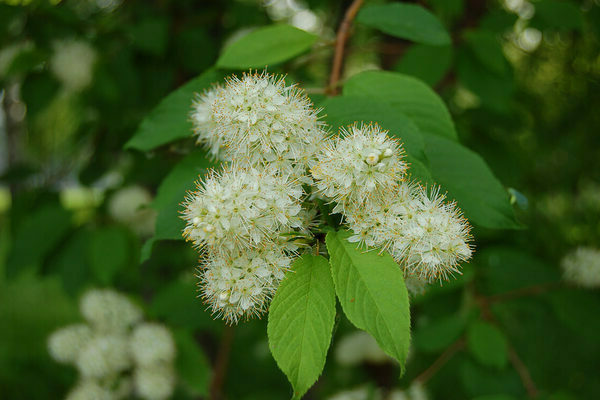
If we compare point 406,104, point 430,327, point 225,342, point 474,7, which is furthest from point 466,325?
point 474,7

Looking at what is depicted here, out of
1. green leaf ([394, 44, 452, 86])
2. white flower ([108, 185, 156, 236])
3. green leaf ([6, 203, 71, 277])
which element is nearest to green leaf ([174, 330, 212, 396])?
white flower ([108, 185, 156, 236])

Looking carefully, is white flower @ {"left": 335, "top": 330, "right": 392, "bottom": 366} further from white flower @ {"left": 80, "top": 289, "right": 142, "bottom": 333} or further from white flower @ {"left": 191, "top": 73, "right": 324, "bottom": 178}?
white flower @ {"left": 191, "top": 73, "right": 324, "bottom": 178}

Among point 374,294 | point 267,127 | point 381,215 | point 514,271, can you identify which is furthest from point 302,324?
point 514,271

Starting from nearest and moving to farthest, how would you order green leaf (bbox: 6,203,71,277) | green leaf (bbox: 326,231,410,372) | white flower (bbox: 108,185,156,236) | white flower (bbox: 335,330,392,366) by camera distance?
green leaf (bbox: 326,231,410,372), green leaf (bbox: 6,203,71,277), white flower (bbox: 108,185,156,236), white flower (bbox: 335,330,392,366)

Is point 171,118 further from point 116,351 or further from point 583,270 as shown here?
point 583,270

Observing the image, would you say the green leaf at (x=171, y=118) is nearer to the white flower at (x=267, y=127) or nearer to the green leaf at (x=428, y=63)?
the white flower at (x=267, y=127)
